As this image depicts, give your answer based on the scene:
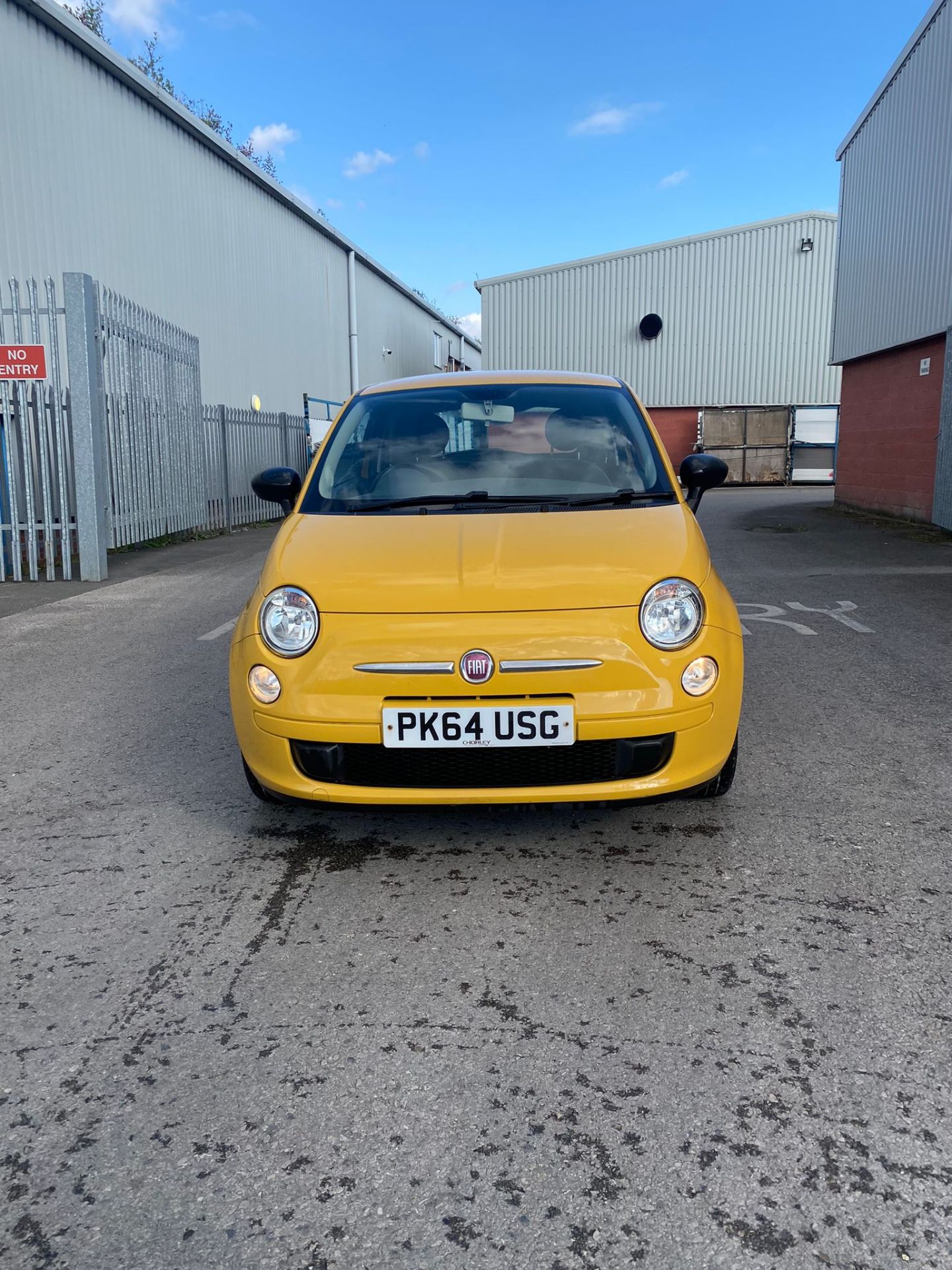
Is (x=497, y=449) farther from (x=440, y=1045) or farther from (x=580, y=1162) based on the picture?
(x=580, y=1162)

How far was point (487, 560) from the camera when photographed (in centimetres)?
312

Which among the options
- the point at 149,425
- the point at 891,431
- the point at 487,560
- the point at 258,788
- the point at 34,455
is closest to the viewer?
the point at 487,560

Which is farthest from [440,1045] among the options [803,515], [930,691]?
[803,515]

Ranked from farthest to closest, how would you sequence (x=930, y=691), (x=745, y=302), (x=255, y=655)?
(x=745, y=302), (x=930, y=691), (x=255, y=655)

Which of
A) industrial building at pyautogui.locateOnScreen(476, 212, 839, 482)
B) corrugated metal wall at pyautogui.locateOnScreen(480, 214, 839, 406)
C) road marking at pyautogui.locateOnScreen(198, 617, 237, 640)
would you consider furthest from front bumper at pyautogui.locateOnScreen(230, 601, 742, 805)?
corrugated metal wall at pyautogui.locateOnScreen(480, 214, 839, 406)

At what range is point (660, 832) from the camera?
11.0ft

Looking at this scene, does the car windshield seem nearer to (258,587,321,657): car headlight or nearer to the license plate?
(258,587,321,657): car headlight

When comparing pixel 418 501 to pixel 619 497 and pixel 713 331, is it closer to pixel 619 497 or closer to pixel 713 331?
pixel 619 497

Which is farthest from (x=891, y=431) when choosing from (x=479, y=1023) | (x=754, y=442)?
(x=754, y=442)

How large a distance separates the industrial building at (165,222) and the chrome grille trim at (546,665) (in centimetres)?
1240

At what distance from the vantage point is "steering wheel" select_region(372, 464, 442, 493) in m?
3.96

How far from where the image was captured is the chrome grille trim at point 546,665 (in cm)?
283

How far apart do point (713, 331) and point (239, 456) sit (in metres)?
19.3

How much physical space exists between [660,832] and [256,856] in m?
1.37
